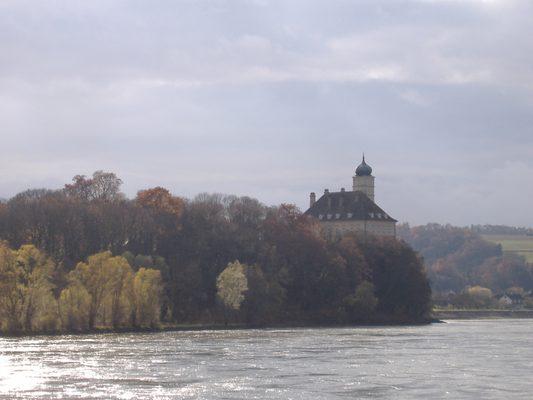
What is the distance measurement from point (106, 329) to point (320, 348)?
25.2 metres

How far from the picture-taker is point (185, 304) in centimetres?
11356

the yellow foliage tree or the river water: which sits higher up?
the yellow foliage tree

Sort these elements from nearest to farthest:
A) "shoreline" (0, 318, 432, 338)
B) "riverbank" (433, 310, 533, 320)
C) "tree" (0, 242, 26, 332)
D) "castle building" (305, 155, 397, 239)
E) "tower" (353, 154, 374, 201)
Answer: "tree" (0, 242, 26, 332) < "shoreline" (0, 318, 432, 338) < "riverbank" (433, 310, 533, 320) < "castle building" (305, 155, 397, 239) < "tower" (353, 154, 374, 201)

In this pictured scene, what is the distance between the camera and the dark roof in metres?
175

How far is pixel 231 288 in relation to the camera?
368ft

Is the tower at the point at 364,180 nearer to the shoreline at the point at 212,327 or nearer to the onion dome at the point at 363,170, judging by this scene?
the onion dome at the point at 363,170

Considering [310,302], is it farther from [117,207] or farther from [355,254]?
[117,207]

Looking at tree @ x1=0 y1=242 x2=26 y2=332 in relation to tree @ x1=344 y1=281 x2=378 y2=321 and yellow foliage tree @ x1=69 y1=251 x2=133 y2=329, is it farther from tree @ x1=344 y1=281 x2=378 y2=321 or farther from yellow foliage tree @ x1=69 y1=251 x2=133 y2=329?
tree @ x1=344 y1=281 x2=378 y2=321

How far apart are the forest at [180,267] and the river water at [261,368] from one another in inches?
299

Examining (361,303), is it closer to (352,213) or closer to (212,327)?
(212,327)

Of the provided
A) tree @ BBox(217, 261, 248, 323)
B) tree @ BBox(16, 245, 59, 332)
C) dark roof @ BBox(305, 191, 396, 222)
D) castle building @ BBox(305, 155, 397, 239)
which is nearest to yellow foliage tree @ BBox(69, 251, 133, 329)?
tree @ BBox(16, 245, 59, 332)

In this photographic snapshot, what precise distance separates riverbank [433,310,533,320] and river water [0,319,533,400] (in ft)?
241

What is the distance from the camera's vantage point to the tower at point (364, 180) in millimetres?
187500

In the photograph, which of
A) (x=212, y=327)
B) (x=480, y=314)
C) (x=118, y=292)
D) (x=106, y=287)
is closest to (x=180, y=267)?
(x=212, y=327)
